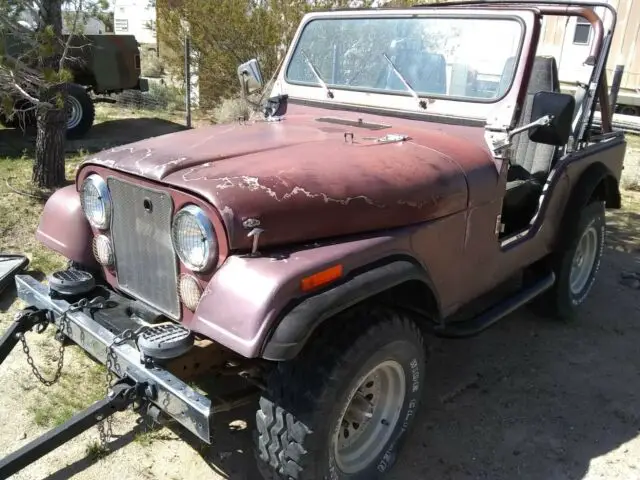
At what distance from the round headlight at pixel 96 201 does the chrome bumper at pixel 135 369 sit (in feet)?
1.40

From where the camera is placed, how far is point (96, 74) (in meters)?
10.4

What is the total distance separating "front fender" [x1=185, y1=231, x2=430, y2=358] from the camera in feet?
7.22

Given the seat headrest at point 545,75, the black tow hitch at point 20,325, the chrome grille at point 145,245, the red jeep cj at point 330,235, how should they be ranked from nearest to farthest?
1. the red jeep cj at point 330,235
2. the chrome grille at point 145,245
3. the black tow hitch at point 20,325
4. the seat headrest at point 545,75

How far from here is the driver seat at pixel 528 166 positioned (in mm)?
4145

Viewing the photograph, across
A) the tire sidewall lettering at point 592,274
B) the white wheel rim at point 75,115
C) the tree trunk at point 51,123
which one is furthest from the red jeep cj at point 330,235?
the white wheel rim at point 75,115

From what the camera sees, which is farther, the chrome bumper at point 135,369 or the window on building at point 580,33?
the window on building at point 580,33

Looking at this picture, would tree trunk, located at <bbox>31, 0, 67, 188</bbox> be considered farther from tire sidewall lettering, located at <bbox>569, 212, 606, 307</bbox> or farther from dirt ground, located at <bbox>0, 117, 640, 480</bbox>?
tire sidewall lettering, located at <bbox>569, 212, 606, 307</bbox>

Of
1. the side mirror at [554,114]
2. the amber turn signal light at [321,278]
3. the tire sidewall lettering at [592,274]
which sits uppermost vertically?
the side mirror at [554,114]

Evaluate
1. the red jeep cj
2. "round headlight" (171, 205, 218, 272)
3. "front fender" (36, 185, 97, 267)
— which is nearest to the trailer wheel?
the red jeep cj

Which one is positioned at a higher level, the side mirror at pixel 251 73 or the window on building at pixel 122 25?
the window on building at pixel 122 25

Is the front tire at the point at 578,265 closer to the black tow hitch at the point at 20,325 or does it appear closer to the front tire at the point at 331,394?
the front tire at the point at 331,394

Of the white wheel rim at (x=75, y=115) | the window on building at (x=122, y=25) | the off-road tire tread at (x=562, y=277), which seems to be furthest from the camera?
the window on building at (x=122, y=25)

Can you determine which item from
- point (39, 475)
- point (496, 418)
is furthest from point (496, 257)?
point (39, 475)

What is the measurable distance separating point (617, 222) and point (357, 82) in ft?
14.6
